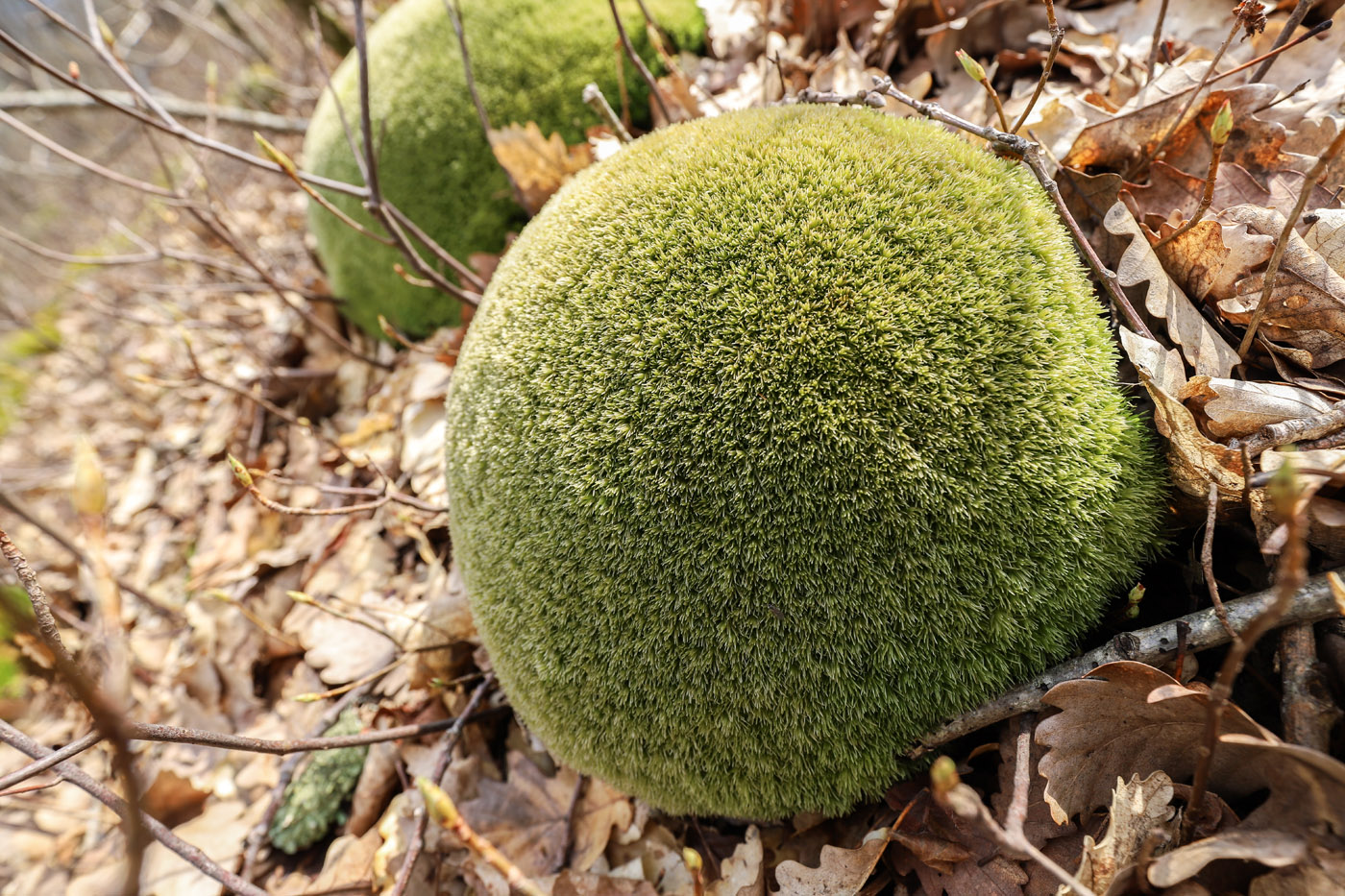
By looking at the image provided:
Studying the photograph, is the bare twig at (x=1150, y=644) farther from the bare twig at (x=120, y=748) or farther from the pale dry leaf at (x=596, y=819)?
the bare twig at (x=120, y=748)

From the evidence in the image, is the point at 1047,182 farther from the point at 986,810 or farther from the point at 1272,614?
the point at 986,810

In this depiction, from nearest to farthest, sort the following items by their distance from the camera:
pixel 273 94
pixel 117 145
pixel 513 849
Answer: pixel 513 849 → pixel 273 94 → pixel 117 145

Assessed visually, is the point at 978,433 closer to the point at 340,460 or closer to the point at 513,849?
the point at 513,849

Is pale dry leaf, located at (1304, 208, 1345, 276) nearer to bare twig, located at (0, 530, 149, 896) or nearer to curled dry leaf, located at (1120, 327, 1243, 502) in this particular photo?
curled dry leaf, located at (1120, 327, 1243, 502)

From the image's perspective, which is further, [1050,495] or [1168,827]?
[1050,495]

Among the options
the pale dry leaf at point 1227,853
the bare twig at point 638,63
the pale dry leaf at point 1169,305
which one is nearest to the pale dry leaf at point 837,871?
the pale dry leaf at point 1227,853

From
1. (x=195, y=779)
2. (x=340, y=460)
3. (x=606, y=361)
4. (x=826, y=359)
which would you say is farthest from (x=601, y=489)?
(x=195, y=779)
